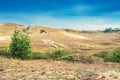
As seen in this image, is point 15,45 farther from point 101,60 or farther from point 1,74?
point 1,74

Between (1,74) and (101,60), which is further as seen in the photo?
(101,60)

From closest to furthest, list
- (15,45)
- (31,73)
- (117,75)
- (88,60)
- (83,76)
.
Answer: (117,75) → (83,76) → (31,73) → (88,60) → (15,45)

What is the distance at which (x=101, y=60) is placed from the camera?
46031 millimetres

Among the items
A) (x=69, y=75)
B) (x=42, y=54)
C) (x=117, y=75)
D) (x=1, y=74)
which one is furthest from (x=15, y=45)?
(x=117, y=75)

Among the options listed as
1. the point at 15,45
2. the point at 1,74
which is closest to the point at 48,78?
the point at 1,74

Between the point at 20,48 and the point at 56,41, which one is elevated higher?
the point at 20,48

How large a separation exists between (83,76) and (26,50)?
2447 cm

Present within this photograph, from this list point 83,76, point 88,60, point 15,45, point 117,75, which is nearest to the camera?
point 117,75

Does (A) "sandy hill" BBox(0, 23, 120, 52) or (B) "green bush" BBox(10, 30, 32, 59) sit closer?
(B) "green bush" BBox(10, 30, 32, 59)

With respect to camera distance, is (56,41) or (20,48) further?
(56,41)

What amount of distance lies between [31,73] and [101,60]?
2069 cm

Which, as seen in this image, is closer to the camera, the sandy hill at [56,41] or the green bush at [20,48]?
the green bush at [20,48]

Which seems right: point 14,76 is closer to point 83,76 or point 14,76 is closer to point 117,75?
point 83,76

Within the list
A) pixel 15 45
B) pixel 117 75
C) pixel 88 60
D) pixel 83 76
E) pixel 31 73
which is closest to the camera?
pixel 117 75
